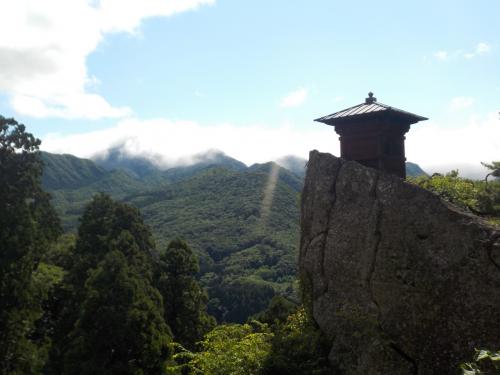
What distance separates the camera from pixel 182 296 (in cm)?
3916

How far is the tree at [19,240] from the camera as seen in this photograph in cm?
2894

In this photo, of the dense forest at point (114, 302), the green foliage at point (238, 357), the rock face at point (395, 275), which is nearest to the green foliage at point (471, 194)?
the dense forest at point (114, 302)

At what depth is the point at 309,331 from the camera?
14383mm

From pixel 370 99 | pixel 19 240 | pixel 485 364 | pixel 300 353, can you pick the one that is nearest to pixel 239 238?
pixel 19 240

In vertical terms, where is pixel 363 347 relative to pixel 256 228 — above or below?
above

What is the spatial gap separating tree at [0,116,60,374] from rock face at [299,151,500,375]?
21.3 m

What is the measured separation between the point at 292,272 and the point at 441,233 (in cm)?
12931

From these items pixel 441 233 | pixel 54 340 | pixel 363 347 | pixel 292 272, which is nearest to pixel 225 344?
pixel 363 347

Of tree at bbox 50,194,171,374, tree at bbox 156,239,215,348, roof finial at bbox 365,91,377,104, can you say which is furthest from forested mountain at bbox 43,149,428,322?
roof finial at bbox 365,91,377,104

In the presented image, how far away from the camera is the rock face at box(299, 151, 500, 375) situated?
1116 cm

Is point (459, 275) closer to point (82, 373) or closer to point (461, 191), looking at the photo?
point (461, 191)

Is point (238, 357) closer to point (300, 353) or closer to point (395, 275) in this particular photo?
point (300, 353)

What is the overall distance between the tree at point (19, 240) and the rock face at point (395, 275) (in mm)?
21275

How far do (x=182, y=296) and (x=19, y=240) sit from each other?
44.3 feet
